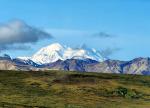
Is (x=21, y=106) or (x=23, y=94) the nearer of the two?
(x=21, y=106)

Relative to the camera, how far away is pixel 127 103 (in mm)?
182875

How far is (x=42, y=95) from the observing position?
19950 centimetres

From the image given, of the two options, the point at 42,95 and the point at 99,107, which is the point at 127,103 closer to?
the point at 99,107

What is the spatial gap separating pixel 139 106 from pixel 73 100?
93.1ft

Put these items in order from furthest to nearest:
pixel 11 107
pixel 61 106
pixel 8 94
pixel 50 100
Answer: pixel 8 94
pixel 50 100
pixel 61 106
pixel 11 107

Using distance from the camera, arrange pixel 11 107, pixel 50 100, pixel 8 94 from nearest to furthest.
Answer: pixel 11 107, pixel 50 100, pixel 8 94

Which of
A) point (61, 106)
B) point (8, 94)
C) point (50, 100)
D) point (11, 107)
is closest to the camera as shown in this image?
point (11, 107)

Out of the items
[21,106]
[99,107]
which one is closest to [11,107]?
[21,106]

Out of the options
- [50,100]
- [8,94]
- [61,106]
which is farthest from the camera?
[8,94]

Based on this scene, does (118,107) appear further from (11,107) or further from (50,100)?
(11,107)

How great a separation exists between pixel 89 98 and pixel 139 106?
31172 mm

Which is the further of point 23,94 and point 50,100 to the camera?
point 23,94

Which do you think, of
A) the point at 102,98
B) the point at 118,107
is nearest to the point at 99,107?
the point at 118,107

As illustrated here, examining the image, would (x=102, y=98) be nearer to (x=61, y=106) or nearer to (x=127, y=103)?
(x=127, y=103)
